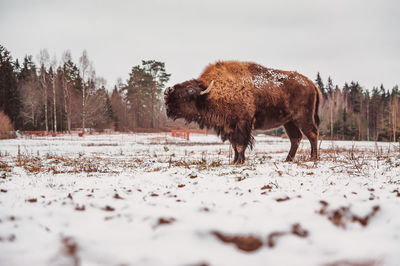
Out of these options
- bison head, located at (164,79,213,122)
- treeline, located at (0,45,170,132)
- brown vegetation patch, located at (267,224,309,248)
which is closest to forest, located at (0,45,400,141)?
treeline, located at (0,45,170,132)

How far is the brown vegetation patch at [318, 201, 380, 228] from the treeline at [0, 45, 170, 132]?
31804 mm

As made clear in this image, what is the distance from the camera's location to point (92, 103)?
128 ft

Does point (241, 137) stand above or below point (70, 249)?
above

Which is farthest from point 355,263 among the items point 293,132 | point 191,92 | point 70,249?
point 293,132

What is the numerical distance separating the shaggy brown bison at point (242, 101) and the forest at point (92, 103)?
20.2 meters

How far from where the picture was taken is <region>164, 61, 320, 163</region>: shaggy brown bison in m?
5.96

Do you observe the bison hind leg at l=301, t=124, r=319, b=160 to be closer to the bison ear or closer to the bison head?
the bison head

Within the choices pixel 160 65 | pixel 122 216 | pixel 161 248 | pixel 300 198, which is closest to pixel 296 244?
pixel 161 248

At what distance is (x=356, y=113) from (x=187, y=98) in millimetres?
58099

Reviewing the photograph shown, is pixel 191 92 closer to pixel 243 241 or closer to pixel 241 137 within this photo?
pixel 241 137

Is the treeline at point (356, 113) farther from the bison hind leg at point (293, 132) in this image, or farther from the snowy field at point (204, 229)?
the snowy field at point (204, 229)

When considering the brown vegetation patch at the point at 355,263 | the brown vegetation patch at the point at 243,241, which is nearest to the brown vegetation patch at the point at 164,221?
the brown vegetation patch at the point at 243,241

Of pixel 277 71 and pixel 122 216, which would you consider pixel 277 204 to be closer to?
pixel 122 216

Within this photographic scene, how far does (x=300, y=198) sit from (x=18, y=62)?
188 ft
